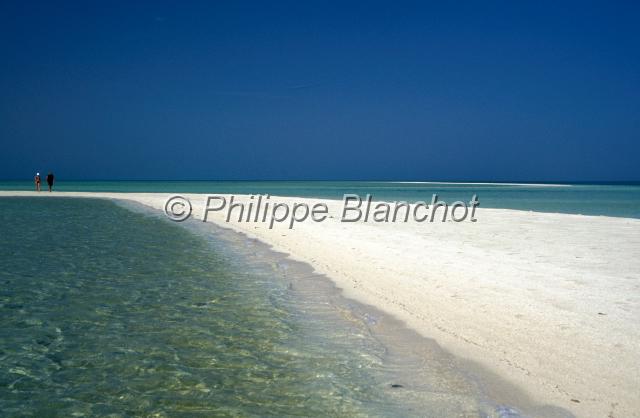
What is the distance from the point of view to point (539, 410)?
418 centimetres

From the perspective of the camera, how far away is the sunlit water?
4398 millimetres

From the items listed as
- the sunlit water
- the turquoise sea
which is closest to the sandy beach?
the sunlit water

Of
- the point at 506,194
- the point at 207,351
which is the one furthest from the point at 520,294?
the point at 506,194

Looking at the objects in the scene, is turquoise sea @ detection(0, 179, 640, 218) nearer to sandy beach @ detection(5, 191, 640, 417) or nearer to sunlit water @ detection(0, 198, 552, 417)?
sandy beach @ detection(5, 191, 640, 417)

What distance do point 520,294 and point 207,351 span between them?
4.92 m

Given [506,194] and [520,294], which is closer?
[520,294]

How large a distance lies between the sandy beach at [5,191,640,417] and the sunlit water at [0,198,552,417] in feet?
1.91

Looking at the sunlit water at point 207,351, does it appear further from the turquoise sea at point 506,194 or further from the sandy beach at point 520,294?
the turquoise sea at point 506,194

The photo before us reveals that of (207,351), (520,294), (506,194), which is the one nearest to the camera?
(207,351)

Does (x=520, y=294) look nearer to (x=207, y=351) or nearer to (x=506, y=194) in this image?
(x=207, y=351)

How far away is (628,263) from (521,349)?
6242 mm

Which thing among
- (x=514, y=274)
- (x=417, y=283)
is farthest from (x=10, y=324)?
(x=514, y=274)

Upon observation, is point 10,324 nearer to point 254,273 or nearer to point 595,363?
point 254,273

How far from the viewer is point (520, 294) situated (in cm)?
774
